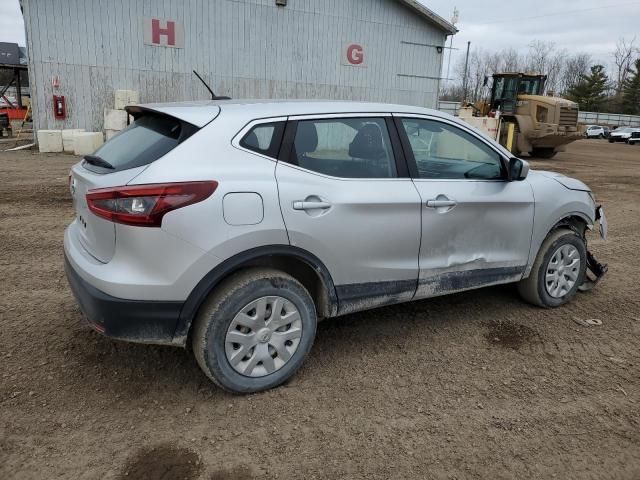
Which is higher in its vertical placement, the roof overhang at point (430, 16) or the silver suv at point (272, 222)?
the roof overhang at point (430, 16)

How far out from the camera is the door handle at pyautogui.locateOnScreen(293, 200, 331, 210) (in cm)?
309

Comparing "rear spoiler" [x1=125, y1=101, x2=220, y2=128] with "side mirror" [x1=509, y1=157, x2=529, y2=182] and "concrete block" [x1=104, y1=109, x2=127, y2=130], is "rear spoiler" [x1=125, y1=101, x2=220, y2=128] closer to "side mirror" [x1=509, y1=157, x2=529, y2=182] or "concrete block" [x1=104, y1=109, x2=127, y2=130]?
"side mirror" [x1=509, y1=157, x2=529, y2=182]

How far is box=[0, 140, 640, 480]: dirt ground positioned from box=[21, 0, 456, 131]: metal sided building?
1374cm

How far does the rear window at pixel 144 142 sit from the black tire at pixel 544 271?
10.1ft

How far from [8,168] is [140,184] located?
38.3 feet

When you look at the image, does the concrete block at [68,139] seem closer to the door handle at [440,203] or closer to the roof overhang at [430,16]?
the roof overhang at [430,16]

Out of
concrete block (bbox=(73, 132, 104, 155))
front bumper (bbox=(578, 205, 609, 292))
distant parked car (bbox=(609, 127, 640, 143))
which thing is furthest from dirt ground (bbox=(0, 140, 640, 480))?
distant parked car (bbox=(609, 127, 640, 143))

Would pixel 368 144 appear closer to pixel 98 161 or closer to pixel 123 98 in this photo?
pixel 98 161

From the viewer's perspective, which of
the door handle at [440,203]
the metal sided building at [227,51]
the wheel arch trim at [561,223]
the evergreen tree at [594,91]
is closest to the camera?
the door handle at [440,203]

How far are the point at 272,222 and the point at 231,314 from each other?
56 centimetres

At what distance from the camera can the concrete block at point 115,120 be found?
622 inches

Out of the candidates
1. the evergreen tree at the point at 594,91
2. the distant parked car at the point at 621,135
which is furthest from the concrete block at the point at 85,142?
the evergreen tree at the point at 594,91

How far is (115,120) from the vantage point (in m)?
16.0

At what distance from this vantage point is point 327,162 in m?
3.35
